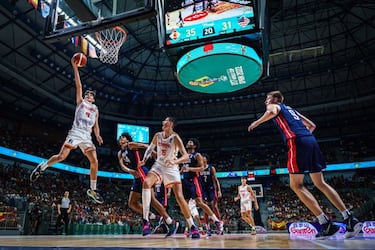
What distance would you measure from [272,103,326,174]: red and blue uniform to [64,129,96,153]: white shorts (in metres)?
3.39

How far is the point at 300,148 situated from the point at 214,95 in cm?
2381

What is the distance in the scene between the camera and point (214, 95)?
27.9 meters

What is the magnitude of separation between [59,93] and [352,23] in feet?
71.6

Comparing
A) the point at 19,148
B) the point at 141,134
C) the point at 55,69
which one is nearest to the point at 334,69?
the point at 141,134

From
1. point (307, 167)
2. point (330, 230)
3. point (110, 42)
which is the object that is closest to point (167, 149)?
point (307, 167)

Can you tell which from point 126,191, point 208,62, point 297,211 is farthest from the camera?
point 126,191

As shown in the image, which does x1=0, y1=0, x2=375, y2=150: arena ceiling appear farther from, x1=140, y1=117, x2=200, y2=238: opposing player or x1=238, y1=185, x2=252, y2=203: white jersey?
x1=140, y1=117, x2=200, y2=238: opposing player

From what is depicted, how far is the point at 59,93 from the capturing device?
24.1m

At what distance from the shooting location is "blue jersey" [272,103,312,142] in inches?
172

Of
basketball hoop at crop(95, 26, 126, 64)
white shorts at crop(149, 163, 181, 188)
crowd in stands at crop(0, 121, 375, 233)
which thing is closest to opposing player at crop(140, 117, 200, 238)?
white shorts at crop(149, 163, 181, 188)

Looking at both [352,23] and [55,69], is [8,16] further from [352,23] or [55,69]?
[352,23]

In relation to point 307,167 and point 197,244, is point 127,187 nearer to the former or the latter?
point 307,167

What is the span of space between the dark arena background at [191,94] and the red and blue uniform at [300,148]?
11.1 ft

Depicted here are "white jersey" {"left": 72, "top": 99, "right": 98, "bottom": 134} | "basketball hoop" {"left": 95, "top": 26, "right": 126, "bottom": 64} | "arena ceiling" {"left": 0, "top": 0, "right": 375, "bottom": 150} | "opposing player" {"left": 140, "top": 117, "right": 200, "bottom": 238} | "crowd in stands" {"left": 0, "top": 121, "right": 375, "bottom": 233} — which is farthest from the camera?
"arena ceiling" {"left": 0, "top": 0, "right": 375, "bottom": 150}
